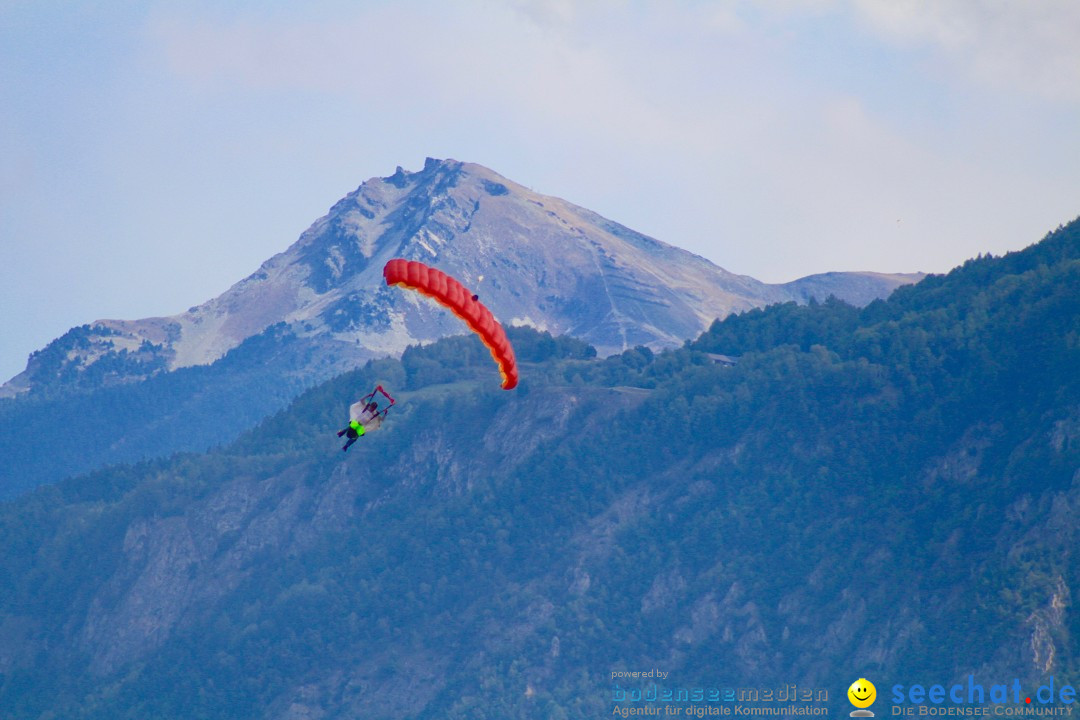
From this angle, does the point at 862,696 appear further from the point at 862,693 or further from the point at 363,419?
the point at 363,419

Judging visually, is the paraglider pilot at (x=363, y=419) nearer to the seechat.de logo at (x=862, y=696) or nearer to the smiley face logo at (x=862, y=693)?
the seechat.de logo at (x=862, y=696)

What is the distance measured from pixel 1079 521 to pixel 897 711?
26.6 m

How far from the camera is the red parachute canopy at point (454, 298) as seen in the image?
105 m

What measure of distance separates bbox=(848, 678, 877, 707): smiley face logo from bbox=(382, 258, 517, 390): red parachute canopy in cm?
7923

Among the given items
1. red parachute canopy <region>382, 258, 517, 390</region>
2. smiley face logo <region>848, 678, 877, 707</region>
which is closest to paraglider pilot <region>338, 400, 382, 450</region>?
red parachute canopy <region>382, 258, 517, 390</region>

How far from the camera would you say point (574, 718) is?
190000 mm

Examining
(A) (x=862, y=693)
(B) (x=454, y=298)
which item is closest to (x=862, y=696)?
(A) (x=862, y=693)

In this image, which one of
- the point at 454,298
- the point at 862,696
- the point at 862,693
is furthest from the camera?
the point at 862,693

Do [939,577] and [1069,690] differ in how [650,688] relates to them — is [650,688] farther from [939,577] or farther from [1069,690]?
[1069,690]

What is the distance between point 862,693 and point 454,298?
84561mm

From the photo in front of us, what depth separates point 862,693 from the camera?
17525 cm

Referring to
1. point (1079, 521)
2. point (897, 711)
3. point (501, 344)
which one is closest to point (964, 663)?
point (897, 711)

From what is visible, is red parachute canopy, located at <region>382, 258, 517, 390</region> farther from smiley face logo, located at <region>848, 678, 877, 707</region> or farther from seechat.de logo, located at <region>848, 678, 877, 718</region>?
smiley face logo, located at <region>848, 678, 877, 707</region>

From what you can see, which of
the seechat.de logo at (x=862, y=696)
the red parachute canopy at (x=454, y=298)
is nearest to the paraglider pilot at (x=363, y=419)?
the red parachute canopy at (x=454, y=298)
